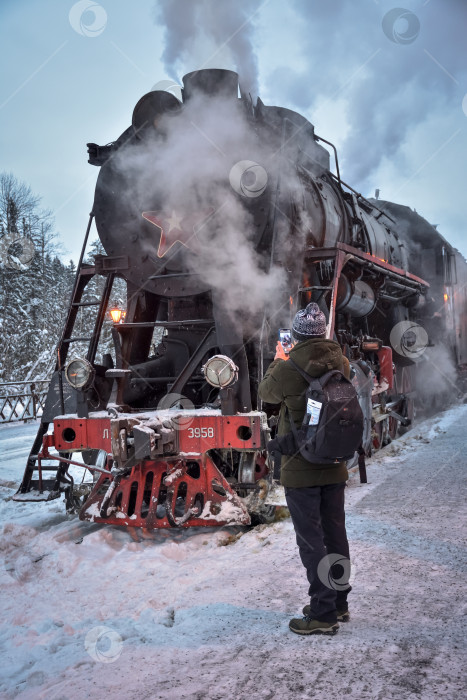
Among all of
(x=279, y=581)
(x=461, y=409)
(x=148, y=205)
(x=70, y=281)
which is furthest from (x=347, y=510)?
(x=70, y=281)

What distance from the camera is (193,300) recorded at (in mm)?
5684

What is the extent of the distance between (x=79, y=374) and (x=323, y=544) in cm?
293

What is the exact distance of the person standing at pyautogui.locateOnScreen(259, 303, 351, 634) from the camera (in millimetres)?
2715

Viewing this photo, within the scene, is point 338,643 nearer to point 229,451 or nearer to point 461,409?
point 229,451

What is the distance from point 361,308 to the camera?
697cm

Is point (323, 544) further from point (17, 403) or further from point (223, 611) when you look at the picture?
point (17, 403)

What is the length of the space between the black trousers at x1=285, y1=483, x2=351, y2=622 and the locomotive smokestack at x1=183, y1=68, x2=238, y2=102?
379cm

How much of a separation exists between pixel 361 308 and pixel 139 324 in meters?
3.03

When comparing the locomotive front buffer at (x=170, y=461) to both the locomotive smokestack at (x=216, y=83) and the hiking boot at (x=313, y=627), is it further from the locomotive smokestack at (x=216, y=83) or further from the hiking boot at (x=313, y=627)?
the locomotive smokestack at (x=216, y=83)

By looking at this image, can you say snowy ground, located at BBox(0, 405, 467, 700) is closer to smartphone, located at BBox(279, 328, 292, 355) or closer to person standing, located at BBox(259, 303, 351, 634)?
person standing, located at BBox(259, 303, 351, 634)

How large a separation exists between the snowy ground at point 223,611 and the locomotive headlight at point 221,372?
1.24 meters

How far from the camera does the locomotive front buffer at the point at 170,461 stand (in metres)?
4.30

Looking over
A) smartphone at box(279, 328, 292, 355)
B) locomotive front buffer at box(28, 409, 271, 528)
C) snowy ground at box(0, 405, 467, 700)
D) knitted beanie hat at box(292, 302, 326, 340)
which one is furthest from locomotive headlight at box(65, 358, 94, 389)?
knitted beanie hat at box(292, 302, 326, 340)

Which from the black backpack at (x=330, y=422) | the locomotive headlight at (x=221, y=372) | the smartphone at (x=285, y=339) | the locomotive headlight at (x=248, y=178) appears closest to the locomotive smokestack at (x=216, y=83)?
the locomotive headlight at (x=248, y=178)
